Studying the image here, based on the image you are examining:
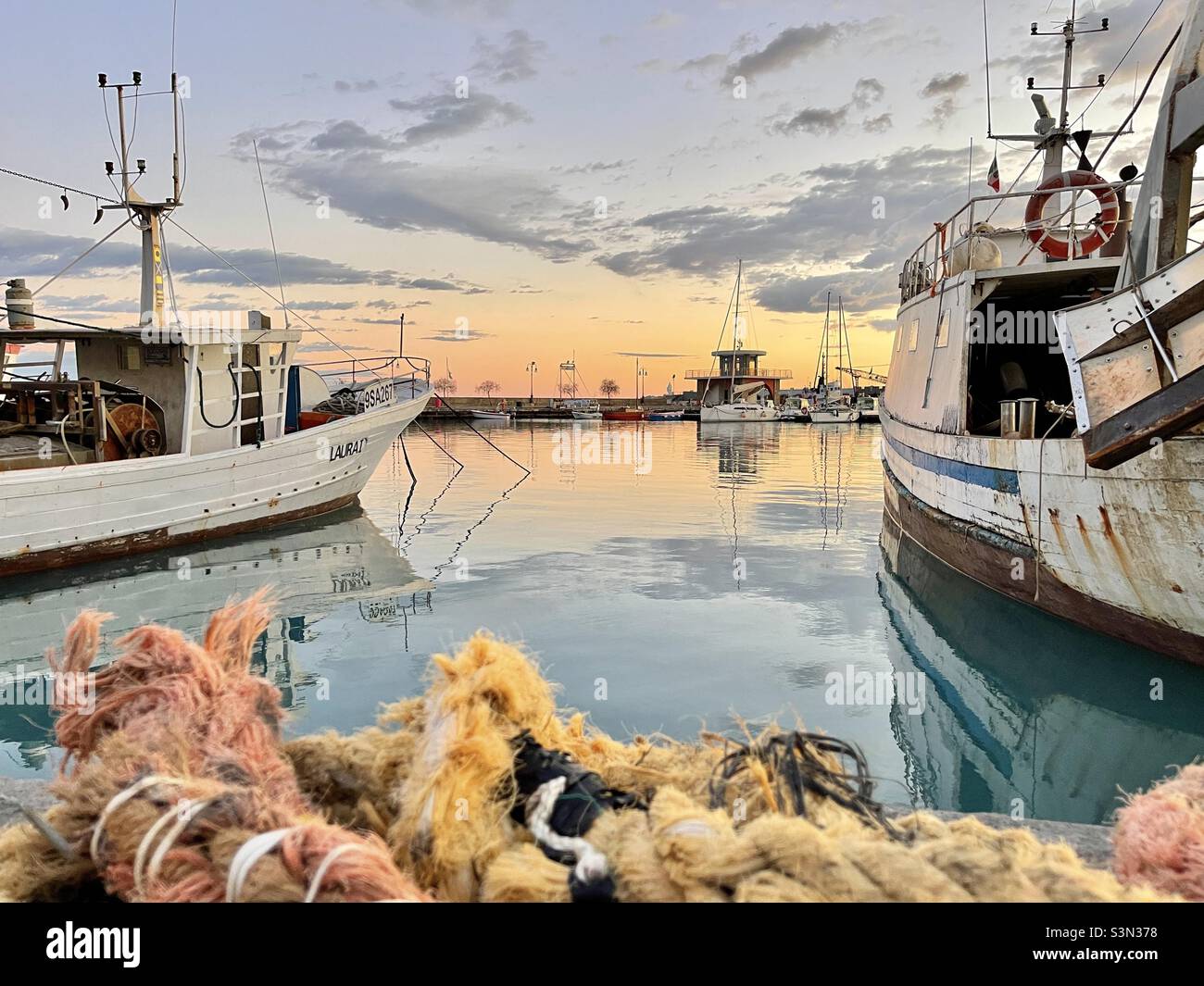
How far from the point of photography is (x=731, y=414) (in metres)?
77.5

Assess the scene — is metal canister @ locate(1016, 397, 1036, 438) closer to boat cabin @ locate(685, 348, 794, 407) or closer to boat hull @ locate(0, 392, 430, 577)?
boat hull @ locate(0, 392, 430, 577)

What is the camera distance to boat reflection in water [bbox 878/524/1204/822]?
5707 millimetres

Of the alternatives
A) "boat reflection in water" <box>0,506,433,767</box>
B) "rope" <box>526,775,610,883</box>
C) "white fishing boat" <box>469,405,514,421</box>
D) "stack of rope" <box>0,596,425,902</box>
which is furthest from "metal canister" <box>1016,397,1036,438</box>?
"white fishing boat" <box>469,405,514,421</box>

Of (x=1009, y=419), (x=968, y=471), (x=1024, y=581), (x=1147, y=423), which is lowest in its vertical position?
(x=1024, y=581)

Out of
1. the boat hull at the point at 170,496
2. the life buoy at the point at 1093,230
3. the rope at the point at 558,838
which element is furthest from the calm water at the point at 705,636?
the life buoy at the point at 1093,230

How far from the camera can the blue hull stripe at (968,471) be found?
30.8 feet

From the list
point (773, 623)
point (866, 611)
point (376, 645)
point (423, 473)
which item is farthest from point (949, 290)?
point (423, 473)

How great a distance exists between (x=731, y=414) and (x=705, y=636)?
230 ft

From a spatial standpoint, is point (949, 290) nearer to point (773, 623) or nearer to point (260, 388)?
point (773, 623)

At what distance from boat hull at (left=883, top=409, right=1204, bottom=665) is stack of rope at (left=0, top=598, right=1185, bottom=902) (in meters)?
5.67

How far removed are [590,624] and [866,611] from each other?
3.66 meters

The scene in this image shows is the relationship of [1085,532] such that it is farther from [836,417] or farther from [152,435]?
[836,417]

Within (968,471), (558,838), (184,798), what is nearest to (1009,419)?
(968,471)

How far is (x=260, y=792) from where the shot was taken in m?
2.12
